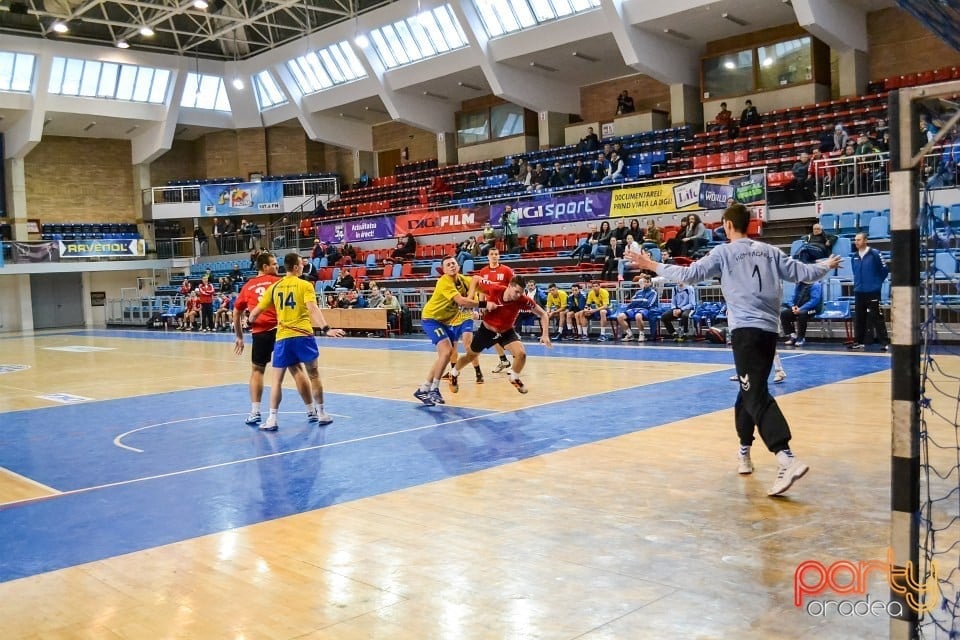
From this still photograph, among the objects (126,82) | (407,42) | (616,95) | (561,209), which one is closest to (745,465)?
(561,209)

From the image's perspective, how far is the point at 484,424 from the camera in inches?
362

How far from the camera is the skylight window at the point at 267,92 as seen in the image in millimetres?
41875

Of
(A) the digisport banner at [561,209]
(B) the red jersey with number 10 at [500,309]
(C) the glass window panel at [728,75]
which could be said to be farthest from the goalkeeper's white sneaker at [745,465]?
(C) the glass window panel at [728,75]

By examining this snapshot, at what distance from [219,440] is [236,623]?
5.33 meters

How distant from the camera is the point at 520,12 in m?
30.2

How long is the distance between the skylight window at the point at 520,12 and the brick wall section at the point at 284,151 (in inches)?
636

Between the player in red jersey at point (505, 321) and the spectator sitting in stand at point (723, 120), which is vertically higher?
the spectator sitting in stand at point (723, 120)

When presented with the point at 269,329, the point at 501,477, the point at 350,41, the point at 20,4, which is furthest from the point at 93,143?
the point at 501,477

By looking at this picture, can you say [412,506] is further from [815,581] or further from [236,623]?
[815,581]

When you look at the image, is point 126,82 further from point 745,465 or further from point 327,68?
point 745,465

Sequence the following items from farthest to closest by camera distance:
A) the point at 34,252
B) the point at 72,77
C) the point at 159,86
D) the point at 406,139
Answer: the point at 406,139, the point at 159,86, the point at 72,77, the point at 34,252

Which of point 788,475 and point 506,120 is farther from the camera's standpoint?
point 506,120

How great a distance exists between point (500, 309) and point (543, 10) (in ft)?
71.4

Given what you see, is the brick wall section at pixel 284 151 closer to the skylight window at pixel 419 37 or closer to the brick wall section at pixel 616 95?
the skylight window at pixel 419 37
